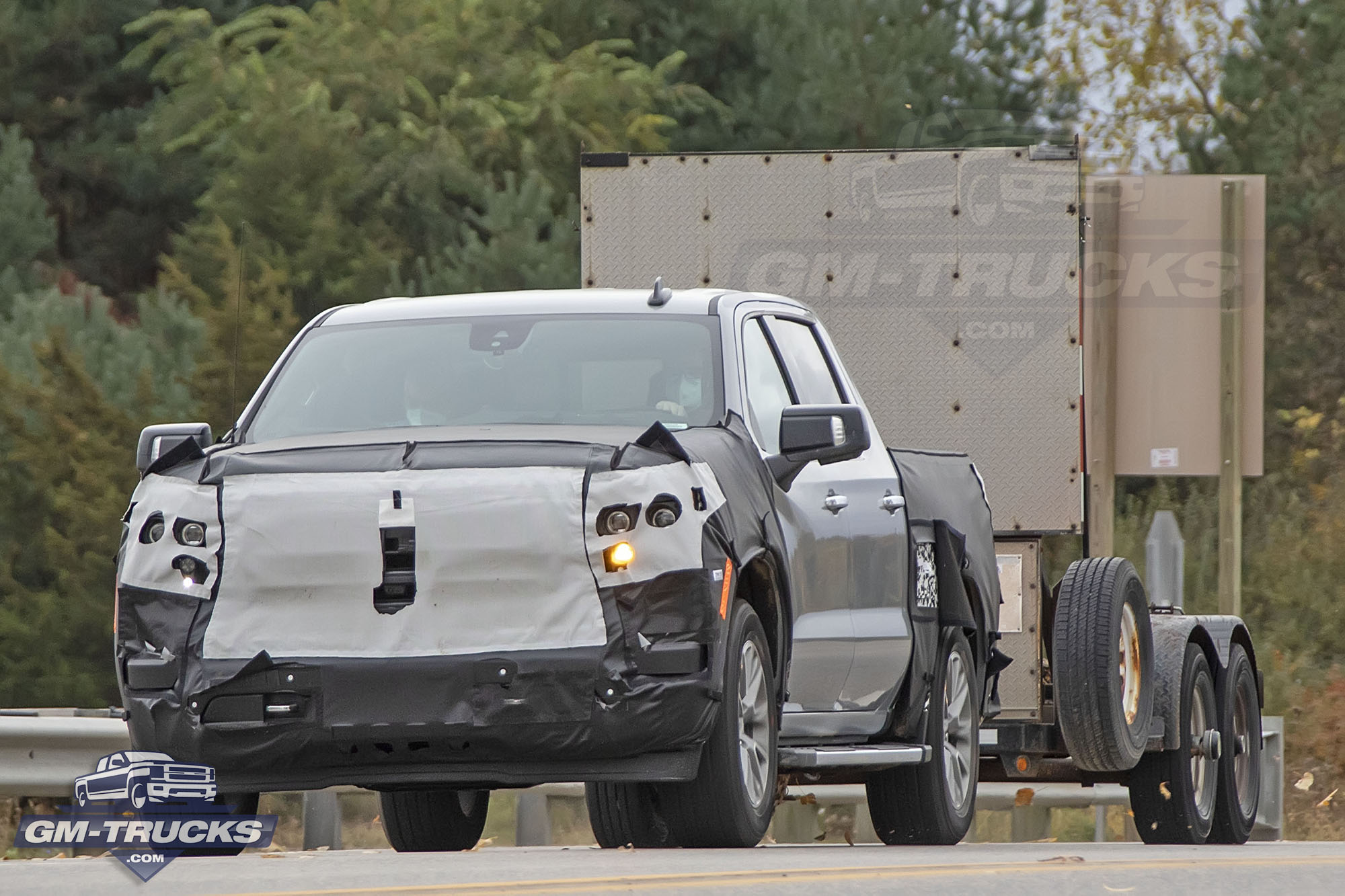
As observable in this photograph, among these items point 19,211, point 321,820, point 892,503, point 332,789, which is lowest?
point 321,820

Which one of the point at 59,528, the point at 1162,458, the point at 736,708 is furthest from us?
the point at 59,528

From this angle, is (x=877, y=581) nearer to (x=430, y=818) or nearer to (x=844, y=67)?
(x=430, y=818)

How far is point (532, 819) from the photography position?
13.2 meters

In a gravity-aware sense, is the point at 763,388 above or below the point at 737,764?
above

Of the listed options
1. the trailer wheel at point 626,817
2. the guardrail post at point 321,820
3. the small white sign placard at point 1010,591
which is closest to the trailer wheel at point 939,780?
the small white sign placard at point 1010,591

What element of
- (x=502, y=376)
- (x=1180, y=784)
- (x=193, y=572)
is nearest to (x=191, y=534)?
(x=193, y=572)

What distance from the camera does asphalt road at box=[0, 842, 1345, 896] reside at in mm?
6520

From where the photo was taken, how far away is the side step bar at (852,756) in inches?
340

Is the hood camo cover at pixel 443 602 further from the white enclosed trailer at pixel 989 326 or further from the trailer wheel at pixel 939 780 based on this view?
the white enclosed trailer at pixel 989 326

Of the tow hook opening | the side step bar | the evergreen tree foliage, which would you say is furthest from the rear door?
the evergreen tree foliage

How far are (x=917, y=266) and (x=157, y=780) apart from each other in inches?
208

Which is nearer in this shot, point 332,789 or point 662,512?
point 662,512

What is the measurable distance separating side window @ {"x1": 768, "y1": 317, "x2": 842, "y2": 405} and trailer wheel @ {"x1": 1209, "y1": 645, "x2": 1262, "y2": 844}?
9.45 feet

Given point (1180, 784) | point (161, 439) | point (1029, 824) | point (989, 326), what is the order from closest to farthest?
point (161, 439)
point (1180, 784)
point (989, 326)
point (1029, 824)
